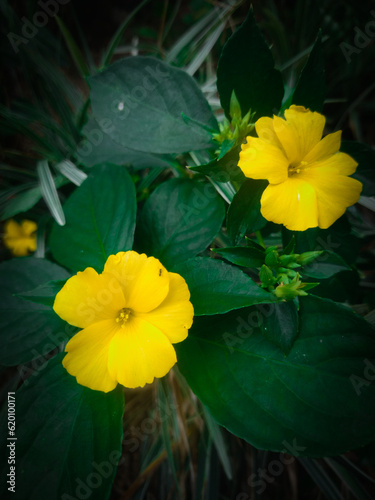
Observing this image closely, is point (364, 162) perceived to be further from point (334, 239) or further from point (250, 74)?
point (250, 74)

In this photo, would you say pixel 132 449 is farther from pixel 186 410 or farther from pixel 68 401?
pixel 68 401

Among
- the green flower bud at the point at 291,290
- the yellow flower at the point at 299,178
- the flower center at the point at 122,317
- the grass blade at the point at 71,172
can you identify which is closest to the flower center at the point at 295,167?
the yellow flower at the point at 299,178

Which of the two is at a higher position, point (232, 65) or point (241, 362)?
point (232, 65)

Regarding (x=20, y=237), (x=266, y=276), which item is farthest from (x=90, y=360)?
(x=20, y=237)

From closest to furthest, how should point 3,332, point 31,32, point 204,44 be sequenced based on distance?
point 3,332 → point 31,32 → point 204,44

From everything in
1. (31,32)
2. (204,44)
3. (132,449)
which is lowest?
(132,449)

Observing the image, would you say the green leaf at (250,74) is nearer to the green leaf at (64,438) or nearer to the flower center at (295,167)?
the flower center at (295,167)

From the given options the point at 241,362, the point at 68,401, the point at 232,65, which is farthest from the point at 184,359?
the point at 232,65
